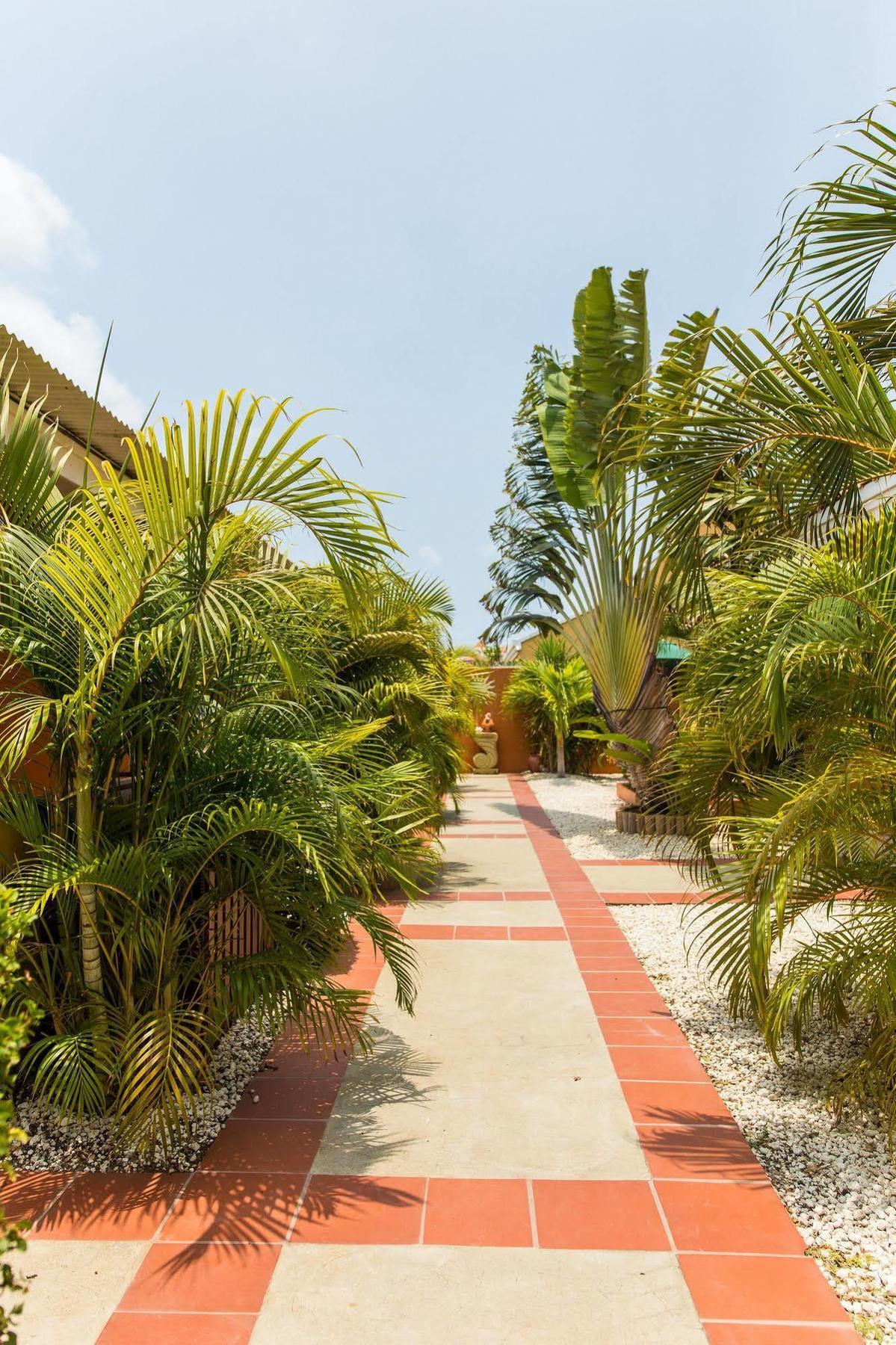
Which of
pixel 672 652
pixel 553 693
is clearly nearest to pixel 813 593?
pixel 672 652

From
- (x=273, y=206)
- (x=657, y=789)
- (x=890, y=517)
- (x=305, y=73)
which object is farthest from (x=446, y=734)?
(x=890, y=517)

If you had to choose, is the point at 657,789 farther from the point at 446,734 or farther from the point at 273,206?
the point at 273,206

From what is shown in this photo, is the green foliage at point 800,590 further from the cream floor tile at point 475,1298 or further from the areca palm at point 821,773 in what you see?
the cream floor tile at point 475,1298

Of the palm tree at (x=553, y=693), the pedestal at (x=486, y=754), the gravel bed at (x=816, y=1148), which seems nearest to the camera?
the gravel bed at (x=816, y=1148)

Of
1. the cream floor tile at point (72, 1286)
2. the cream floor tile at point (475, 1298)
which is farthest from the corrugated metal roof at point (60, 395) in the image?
the cream floor tile at point (475, 1298)

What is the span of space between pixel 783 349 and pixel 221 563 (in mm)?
2664

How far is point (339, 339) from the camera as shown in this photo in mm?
7625

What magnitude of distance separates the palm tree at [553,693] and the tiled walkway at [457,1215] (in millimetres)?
12812

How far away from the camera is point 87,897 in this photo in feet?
10.1

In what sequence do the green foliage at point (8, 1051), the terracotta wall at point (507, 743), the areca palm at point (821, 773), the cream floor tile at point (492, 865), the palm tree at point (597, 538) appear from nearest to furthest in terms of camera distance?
the green foliage at point (8, 1051) < the areca palm at point (821, 773) < the cream floor tile at point (492, 865) < the palm tree at point (597, 538) < the terracotta wall at point (507, 743)

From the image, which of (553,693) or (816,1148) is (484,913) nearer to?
(816,1148)

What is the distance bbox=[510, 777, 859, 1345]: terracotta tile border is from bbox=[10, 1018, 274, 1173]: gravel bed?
4.63 ft

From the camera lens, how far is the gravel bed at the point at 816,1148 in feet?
8.09

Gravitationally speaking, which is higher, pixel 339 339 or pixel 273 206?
pixel 273 206
